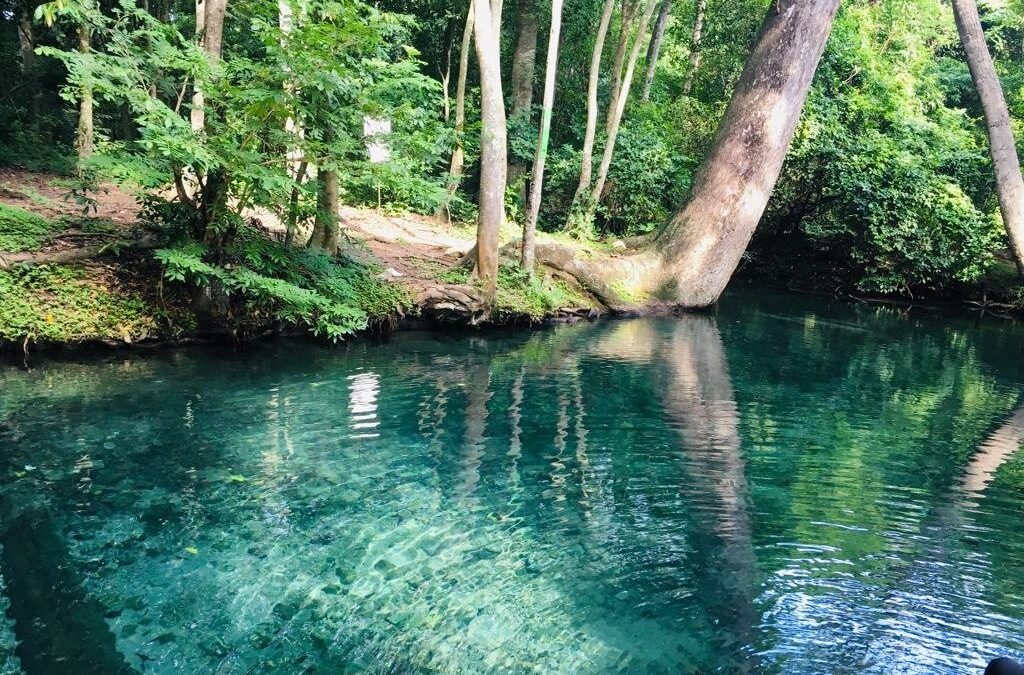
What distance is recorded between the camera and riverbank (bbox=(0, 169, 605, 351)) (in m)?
7.38

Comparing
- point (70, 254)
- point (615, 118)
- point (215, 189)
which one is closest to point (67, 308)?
point (70, 254)

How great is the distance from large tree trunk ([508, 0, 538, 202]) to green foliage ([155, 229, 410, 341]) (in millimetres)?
7874

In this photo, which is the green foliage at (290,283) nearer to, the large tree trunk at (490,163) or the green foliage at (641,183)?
the large tree trunk at (490,163)

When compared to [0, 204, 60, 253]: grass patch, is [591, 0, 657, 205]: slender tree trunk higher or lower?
higher

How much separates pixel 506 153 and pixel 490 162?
7.61 feet

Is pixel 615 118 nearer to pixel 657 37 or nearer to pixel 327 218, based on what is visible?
pixel 657 37

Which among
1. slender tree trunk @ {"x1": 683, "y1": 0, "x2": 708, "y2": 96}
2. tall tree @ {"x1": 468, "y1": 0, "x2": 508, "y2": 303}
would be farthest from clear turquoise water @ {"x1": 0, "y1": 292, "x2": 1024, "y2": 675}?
slender tree trunk @ {"x1": 683, "y1": 0, "x2": 708, "y2": 96}

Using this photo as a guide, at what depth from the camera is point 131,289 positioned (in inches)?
311

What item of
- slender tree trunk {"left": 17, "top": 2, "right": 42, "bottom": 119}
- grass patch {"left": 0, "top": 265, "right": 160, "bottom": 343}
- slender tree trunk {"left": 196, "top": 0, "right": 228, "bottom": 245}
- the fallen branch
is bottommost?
grass patch {"left": 0, "top": 265, "right": 160, "bottom": 343}

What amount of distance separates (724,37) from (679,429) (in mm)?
15616

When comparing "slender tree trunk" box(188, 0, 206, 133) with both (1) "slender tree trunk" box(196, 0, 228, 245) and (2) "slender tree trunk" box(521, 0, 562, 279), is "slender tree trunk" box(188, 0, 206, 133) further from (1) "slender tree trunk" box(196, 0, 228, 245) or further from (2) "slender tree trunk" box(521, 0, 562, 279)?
(2) "slender tree trunk" box(521, 0, 562, 279)

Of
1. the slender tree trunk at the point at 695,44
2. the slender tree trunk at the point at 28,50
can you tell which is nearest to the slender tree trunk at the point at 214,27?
the slender tree trunk at the point at 28,50

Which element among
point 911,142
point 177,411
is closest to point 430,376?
point 177,411

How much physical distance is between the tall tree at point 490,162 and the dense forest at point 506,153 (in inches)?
1.4
